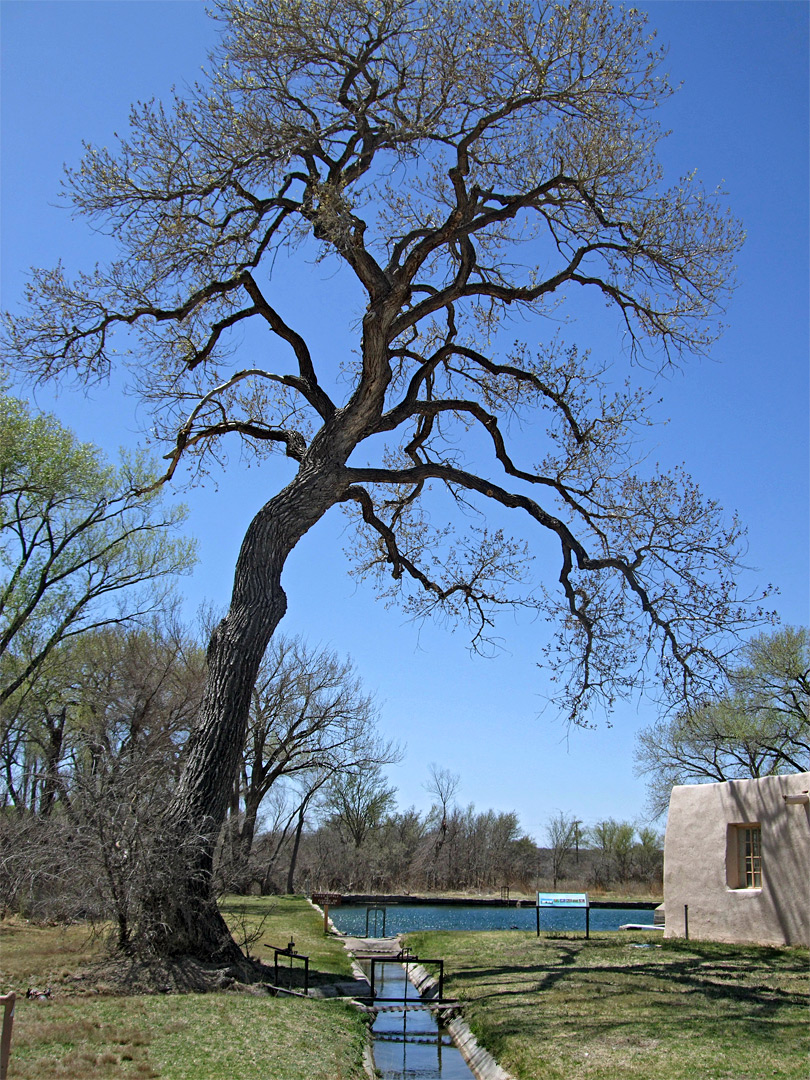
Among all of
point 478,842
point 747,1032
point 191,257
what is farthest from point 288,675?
point 747,1032

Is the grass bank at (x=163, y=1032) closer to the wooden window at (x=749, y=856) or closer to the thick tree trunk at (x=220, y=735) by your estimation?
the thick tree trunk at (x=220, y=735)

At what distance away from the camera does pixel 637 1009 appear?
828 centimetres

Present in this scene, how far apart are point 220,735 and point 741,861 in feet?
36.2

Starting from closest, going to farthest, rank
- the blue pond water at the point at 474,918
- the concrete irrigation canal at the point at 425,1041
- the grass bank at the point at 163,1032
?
1. the grass bank at the point at 163,1032
2. the concrete irrigation canal at the point at 425,1041
3. the blue pond water at the point at 474,918

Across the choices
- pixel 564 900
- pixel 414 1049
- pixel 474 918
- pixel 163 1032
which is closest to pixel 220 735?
pixel 163 1032

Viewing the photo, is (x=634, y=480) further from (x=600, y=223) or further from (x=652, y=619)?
(x=600, y=223)

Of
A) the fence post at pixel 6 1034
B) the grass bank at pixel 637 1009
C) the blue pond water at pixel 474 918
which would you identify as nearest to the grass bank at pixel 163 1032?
the fence post at pixel 6 1034

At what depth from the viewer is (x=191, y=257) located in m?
11.1

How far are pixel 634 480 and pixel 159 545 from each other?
14530mm

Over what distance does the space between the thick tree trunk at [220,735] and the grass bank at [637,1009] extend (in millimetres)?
3067

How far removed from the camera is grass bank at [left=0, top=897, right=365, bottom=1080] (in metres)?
5.62

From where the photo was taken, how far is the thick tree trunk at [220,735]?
8750 millimetres

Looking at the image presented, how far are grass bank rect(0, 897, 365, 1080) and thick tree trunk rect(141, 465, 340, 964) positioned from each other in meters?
0.89

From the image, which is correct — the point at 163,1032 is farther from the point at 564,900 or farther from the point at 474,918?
the point at 474,918
